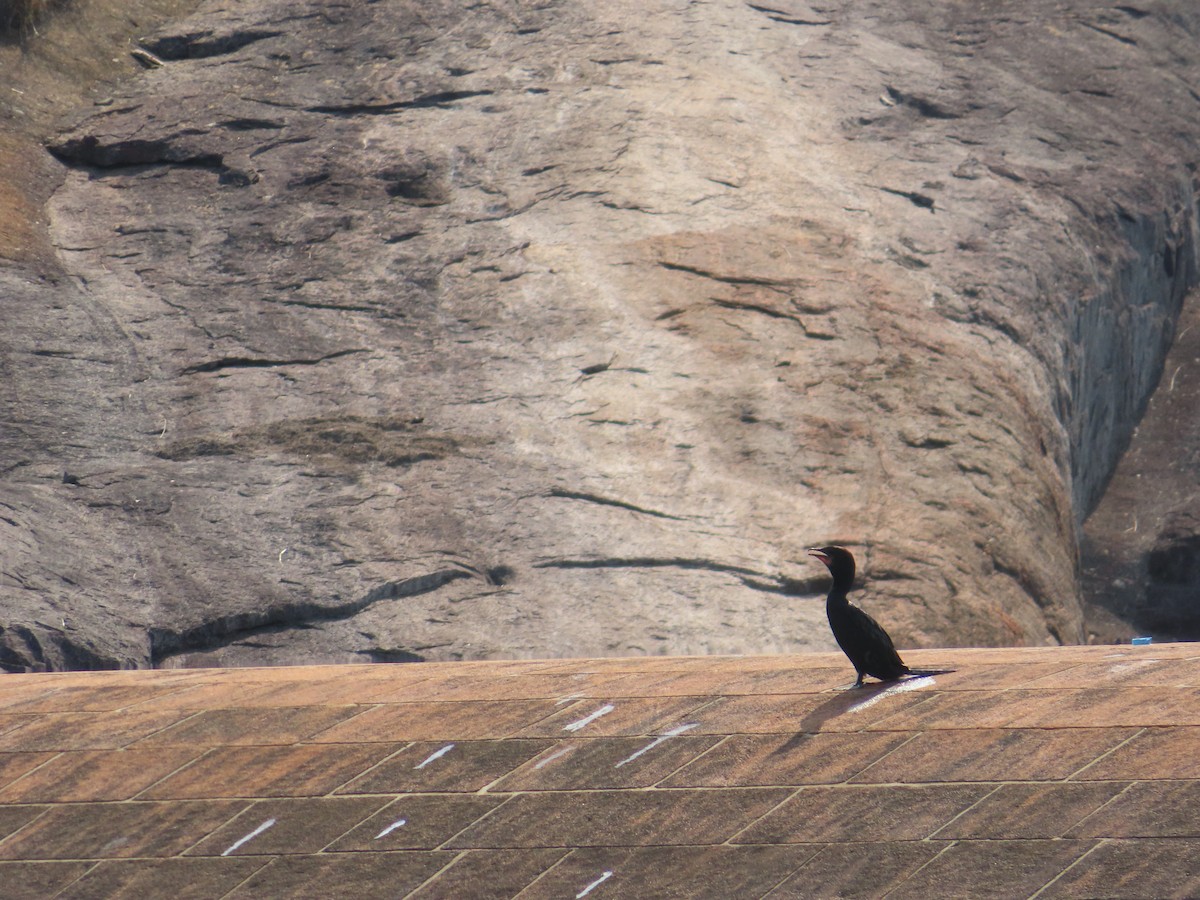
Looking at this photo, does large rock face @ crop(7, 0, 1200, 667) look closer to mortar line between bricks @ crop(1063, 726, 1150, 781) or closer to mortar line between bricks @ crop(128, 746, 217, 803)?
mortar line between bricks @ crop(128, 746, 217, 803)

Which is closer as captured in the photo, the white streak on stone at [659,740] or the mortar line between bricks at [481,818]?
the mortar line between bricks at [481,818]

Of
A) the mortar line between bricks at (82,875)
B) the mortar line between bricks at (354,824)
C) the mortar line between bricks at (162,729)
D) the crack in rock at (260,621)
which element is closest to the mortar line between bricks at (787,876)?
the mortar line between bricks at (354,824)

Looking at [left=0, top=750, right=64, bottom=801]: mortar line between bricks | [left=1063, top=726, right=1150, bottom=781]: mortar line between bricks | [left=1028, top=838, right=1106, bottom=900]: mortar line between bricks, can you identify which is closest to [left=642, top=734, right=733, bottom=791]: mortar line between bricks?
[left=1063, top=726, right=1150, bottom=781]: mortar line between bricks

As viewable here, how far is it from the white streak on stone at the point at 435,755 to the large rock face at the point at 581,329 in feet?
14.9

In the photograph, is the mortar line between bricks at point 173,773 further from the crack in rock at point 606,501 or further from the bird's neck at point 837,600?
the crack in rock at point 606,501

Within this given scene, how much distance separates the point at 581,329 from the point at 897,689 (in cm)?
705

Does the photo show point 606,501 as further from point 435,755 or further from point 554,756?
point 554,756

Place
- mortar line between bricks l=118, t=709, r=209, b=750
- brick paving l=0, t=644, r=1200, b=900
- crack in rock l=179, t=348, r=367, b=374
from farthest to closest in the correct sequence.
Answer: crack in rock l=179, t=348, r=367, b=374
mortar line between bricks l=118, t=709, r=209, b=750
brick paving l=0, t=644, r=1200, b=900

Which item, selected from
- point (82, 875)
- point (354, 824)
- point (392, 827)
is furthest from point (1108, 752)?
point (82, 875)

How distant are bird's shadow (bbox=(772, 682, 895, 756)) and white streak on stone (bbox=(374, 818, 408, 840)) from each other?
1.01 meters

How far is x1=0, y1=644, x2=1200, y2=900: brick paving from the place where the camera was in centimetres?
352

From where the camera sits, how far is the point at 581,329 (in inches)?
446

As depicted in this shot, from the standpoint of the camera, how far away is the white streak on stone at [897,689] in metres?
4.39

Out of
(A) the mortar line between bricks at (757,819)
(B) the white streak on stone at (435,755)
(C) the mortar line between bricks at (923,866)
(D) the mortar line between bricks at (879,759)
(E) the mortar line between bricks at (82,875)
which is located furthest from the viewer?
(B) the white streak on stone at (435,755)
